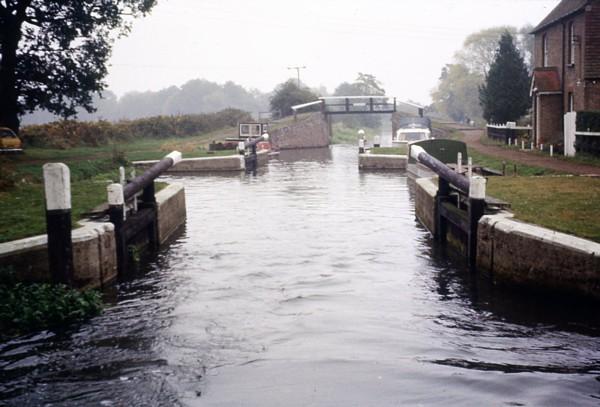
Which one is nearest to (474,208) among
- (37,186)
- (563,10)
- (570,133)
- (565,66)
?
(37,186)

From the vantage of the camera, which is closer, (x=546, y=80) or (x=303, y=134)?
(x=546, y=80)

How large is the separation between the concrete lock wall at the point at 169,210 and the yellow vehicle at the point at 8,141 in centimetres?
1436

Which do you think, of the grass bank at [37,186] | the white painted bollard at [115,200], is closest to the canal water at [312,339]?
the white painted bollard at [115,200]

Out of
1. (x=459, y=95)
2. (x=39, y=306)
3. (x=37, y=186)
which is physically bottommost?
(x=39, y=306)

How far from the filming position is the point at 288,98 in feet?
243

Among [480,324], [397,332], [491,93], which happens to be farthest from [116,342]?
[491,93]

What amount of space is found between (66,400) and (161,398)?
85cm

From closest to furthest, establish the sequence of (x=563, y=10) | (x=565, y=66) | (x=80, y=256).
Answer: (x=80, y=256)
(x=565, y=66)
(x=563, y=10)

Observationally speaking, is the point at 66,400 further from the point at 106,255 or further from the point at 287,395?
the point at 106,255

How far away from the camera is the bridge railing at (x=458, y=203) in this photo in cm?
1112

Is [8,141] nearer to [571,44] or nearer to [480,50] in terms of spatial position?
[571,44]

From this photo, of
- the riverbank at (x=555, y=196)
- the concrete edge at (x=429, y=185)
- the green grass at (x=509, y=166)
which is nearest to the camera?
the riverbank at (x=555, y=196)

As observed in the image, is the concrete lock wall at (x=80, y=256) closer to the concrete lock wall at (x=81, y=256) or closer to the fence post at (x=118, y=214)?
the concrete lock wall at (x=81, y=256)

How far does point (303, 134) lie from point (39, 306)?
54487 mm
